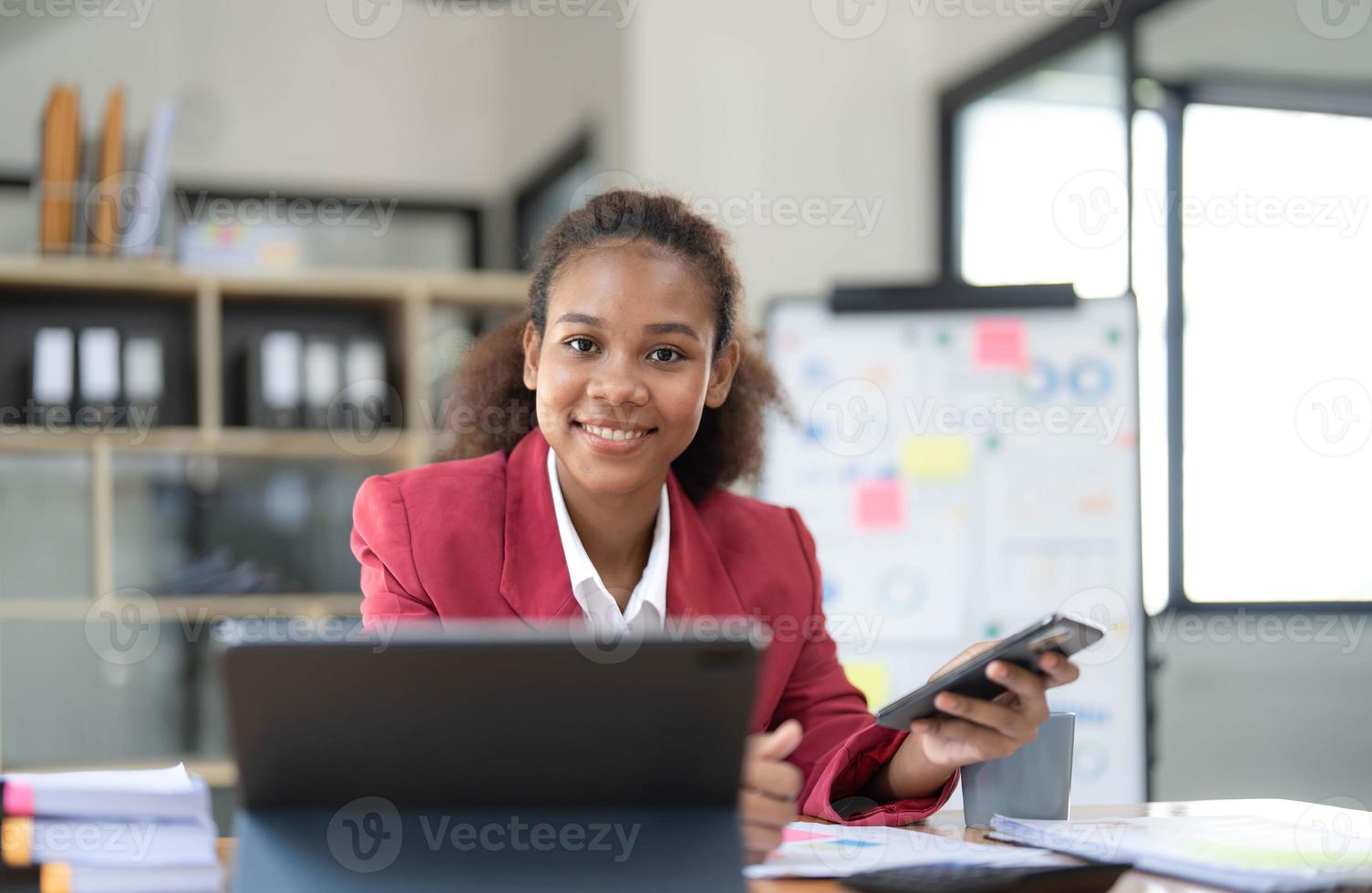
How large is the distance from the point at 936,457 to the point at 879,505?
0.17 m

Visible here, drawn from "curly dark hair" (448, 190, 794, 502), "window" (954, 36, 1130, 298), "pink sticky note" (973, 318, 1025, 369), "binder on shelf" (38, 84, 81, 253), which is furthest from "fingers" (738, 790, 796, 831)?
"binder on shelf" (38, 84, 81, 253)

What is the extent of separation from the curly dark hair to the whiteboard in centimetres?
110

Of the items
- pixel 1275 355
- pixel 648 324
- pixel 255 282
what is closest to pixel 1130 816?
pixel 648 324

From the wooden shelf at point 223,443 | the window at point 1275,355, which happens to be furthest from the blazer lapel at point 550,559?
the wooden shelf at point 223,443

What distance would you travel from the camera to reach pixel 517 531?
4.91ft

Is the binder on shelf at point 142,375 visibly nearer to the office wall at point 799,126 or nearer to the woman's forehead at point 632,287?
the office wall at point 799,126

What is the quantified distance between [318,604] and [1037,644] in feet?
9.28

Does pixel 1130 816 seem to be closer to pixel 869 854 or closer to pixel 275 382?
pixel 869 854

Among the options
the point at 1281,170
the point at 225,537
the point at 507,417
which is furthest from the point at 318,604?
the point at 1281,170

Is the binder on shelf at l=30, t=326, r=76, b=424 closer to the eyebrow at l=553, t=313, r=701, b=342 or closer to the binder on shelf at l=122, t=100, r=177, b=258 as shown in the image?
the binder on shelf at l=122, t=100, r=177, b=258

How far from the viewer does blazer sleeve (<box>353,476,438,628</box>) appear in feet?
4.66

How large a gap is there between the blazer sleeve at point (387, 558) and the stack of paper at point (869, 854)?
0.49 meters

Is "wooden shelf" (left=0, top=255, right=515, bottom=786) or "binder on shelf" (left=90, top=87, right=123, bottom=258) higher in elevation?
"binder on shelf" (left=90, top=87, right=123, bottom=258)

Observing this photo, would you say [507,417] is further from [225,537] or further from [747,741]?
[225,537]
